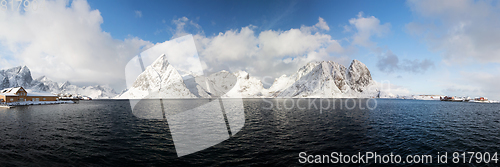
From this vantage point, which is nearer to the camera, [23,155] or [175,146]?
[23,155]

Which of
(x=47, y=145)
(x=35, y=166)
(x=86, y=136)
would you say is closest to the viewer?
(x=35, y=166)

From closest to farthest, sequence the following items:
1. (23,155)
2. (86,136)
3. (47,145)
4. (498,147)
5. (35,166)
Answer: (35,166), (23,155), (47,145), (498,147), (86,136)

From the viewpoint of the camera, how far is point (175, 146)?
77.6 feet

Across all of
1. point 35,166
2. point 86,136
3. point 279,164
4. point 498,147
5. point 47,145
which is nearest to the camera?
point 35,166

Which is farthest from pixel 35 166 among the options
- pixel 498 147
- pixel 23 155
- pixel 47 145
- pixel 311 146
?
pixel 498 147

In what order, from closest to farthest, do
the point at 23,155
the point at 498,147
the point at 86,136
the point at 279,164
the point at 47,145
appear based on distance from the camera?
1. the point at 279,164
2. the point at 23,155
3. the point at 47,145
4. the point at 498,147
5. the point at 86,136

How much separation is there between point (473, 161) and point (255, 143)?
23423mm

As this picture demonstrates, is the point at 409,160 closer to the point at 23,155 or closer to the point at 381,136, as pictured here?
the point at 381,136

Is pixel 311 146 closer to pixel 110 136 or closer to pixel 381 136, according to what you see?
pixel 381 136

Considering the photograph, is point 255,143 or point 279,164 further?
point 255,143

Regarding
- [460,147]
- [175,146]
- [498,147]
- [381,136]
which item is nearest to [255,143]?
[175,146]

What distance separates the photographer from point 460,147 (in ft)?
78.8

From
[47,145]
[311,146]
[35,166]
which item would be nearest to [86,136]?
[47,145]

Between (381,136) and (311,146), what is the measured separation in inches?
588
